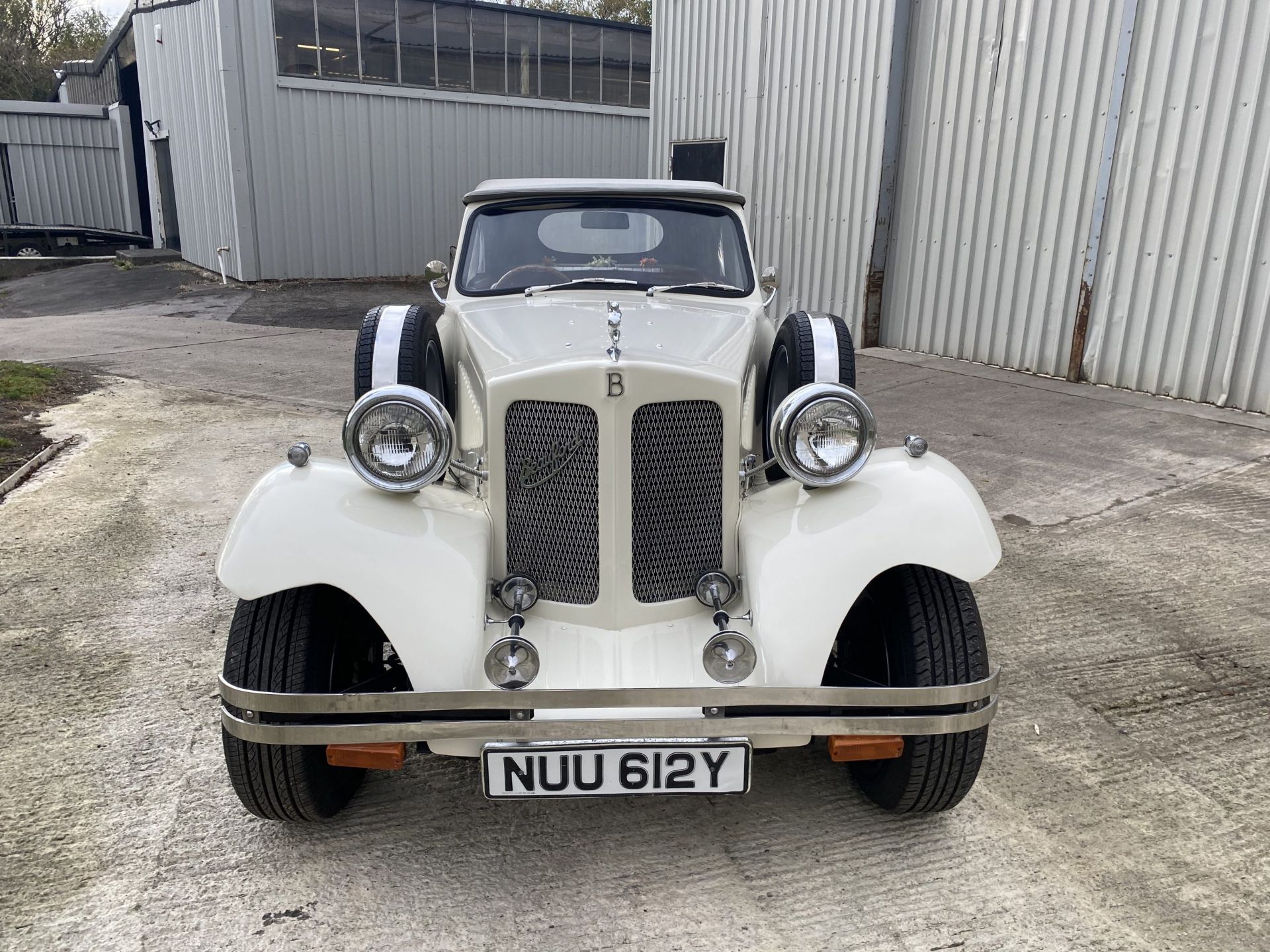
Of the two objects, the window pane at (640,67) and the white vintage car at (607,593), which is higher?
the window pane at (640,67)

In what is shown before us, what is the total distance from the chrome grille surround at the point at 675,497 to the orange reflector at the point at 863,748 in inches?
23.3

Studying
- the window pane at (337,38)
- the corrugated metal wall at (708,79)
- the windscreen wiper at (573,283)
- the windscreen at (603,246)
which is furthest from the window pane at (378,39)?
the windscreen wiper at (573,283)

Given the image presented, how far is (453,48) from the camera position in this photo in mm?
16906

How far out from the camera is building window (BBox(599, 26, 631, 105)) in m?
18.5

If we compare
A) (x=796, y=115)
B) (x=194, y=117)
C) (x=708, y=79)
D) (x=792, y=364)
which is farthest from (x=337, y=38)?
(x=792, y=364)

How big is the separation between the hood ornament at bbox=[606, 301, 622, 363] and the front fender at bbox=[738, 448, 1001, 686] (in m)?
0.64

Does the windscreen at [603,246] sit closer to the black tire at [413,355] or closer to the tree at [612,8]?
the black tire at [413,355]

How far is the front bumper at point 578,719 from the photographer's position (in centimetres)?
218

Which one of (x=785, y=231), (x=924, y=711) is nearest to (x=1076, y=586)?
(x=924, y=711)

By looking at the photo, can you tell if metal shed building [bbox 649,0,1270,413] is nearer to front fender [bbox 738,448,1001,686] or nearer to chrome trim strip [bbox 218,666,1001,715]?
front fender [bbox 738,448,1001,686]

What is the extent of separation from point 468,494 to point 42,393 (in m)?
6.71

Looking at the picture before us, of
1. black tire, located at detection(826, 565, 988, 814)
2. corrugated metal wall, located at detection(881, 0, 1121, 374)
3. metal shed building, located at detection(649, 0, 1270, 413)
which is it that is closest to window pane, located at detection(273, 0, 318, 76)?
metal shed building, located at detection(649, 0, 1270, 413)

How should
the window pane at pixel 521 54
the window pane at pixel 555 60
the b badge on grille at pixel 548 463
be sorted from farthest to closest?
the window pane at pixel 555 60, the window pane at pixel 521 54, the b badge on grille at pixel 548 463

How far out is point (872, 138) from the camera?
9406 millimetres
